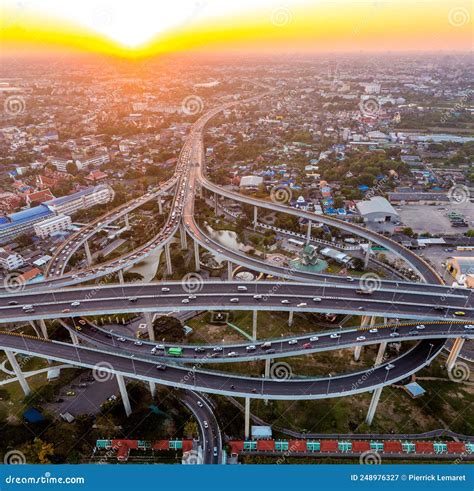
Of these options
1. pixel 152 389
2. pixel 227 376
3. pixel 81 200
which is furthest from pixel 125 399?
pixel 81 200

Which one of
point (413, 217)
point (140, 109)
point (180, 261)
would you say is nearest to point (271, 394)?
point (180, 261)

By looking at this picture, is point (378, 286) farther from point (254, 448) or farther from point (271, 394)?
point (254, 448)

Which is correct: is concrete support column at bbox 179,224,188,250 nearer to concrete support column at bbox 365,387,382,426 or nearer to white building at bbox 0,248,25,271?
white building at bbox 0,248,25,271

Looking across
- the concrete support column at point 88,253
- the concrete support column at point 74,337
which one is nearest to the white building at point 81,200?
the concrete support column at point 88,253

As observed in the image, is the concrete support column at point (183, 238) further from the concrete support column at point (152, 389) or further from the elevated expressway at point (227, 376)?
the concrete support column at point (152, 389)

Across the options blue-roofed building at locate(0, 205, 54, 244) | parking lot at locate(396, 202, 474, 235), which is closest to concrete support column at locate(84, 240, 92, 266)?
blue-roofed building at locate(0, 205, 54, 244)

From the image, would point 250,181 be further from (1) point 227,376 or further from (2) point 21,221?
(1) point 227,376
